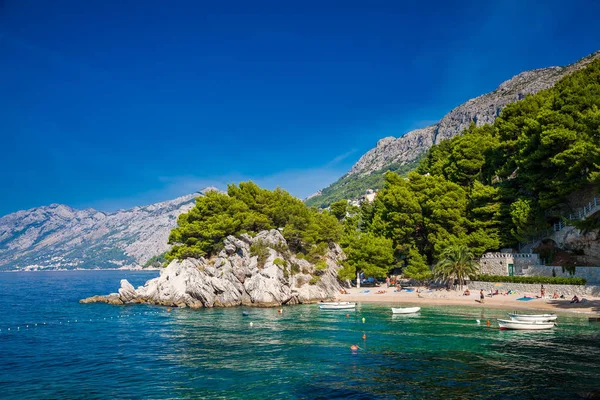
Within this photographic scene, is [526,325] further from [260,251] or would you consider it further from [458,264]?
[260,251]

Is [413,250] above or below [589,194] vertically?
below

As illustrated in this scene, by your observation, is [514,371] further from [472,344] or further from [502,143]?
[502,143]

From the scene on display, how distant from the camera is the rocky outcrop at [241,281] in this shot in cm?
6225

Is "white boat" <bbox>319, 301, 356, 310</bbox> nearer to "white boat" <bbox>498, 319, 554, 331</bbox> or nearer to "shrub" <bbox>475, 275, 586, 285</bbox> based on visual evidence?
"white boat" <bbox>498, 319, 554, 331</bbox>

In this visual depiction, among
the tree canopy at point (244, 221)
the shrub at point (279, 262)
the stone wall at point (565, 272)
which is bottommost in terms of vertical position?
the stone wall at point (565, 272)

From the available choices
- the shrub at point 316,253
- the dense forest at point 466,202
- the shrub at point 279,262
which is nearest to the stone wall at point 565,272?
the dense forest at point 466,202

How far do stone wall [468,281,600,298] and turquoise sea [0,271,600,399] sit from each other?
8.71 meters

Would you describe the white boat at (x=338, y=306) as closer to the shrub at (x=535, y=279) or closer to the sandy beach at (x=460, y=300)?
the sandy beach at (x=460, y=300)

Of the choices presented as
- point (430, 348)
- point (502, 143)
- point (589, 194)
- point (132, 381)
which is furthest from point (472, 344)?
point (502, 143)

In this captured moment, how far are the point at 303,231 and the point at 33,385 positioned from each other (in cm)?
5312

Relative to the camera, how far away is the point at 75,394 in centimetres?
2327

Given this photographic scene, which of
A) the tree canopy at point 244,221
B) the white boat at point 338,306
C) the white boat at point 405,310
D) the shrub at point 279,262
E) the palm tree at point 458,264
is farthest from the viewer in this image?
the tree canopy at point 244,221

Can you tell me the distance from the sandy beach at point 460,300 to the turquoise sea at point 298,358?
423 cm

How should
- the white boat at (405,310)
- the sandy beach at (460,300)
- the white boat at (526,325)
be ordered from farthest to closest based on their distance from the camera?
the white boat at (405,310) < the sandy beach at (460,300) < the white boat at (526,325)
